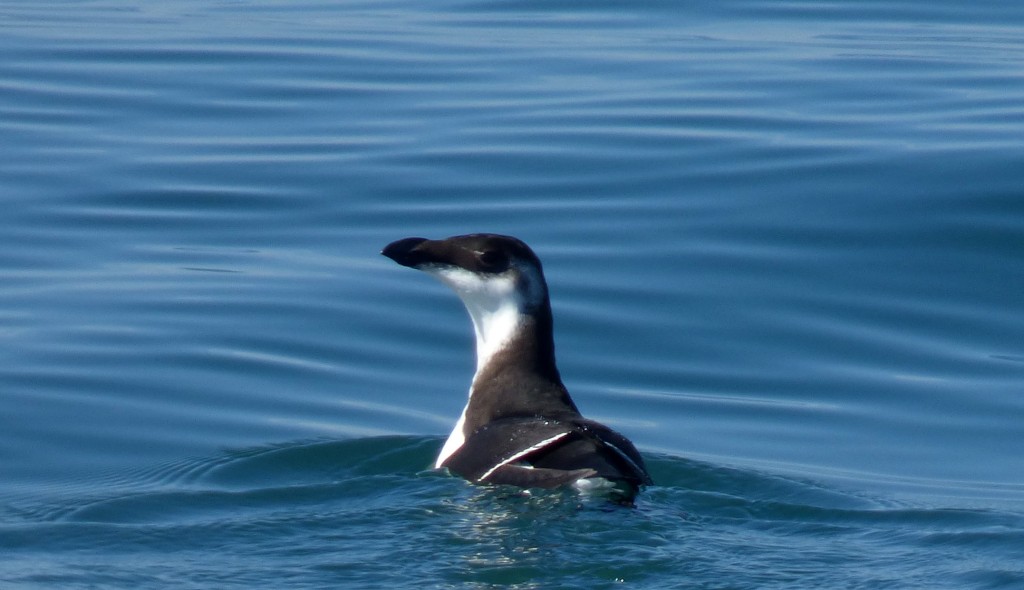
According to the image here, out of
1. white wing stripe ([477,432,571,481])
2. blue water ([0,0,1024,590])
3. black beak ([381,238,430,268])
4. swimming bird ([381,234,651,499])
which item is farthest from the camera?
black beak ([381,238,430,268])

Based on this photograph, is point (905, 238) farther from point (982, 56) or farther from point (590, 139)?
point (982, 56)

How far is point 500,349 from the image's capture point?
864 centimetres

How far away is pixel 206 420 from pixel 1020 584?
4.90 meters

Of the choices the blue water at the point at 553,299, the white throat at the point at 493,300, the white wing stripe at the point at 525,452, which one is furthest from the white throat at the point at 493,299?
the white wing stripe at the point at 525,452

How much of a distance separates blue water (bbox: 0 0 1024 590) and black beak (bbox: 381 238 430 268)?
3.60ft

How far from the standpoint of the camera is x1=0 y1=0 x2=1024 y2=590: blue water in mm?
7199

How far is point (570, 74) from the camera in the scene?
18891 mm

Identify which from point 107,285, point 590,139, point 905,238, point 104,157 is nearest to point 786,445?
point 905,238

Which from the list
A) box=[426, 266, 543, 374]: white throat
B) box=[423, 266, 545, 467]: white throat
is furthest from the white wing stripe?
box=[426, 266, 543, 374]: white throat

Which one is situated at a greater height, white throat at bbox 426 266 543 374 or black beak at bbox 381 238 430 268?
black beak at bbox 381 238 430 268

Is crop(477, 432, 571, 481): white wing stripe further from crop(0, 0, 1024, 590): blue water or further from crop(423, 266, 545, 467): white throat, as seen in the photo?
crop(423, 266, 545, 467): white throat

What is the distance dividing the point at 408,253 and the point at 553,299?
11.6 feet

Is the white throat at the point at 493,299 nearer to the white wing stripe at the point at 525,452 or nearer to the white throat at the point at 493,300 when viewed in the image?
the white throat at the point at 493,300

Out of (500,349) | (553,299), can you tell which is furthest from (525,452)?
(553,299)
